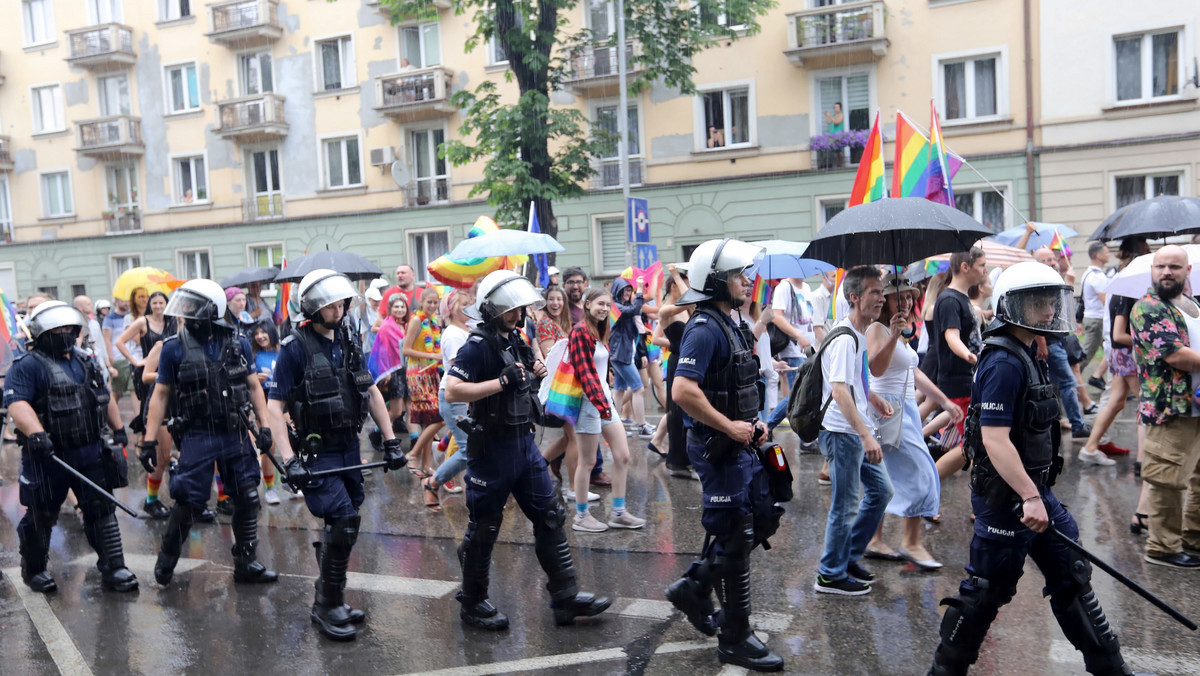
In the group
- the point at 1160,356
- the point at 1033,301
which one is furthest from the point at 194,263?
the point at 1033,301

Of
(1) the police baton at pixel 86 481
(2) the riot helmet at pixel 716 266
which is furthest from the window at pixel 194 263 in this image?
(2) the riot helmet at pixel 716 266

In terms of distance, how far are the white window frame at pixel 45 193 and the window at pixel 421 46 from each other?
13539mm

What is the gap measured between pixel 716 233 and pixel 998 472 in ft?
64.4

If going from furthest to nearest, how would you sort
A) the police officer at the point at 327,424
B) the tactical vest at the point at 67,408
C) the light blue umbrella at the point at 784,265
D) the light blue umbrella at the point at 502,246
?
the light blue umbrella at the point at 784,265 → the light blue umbrella at the point at 502,246 → the tactical vest at the point at 67,408 → the police officer at the point at 327,424

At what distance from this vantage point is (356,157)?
89.6 feet

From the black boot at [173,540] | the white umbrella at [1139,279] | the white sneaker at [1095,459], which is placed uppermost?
the white umbrella at [1139,279]

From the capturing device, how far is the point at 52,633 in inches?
197

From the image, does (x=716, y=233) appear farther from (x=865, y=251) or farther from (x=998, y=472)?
(x=998, y=472)

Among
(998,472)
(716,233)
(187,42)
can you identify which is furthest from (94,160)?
(998,472)

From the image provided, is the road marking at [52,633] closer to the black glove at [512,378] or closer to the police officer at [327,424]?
the police officer at [327,424]

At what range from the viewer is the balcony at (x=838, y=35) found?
20.4 metres

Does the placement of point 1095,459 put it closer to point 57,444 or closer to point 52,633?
point 52,633

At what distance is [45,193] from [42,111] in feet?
9.10

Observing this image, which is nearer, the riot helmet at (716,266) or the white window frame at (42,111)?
the riot helmet at (716,266)
